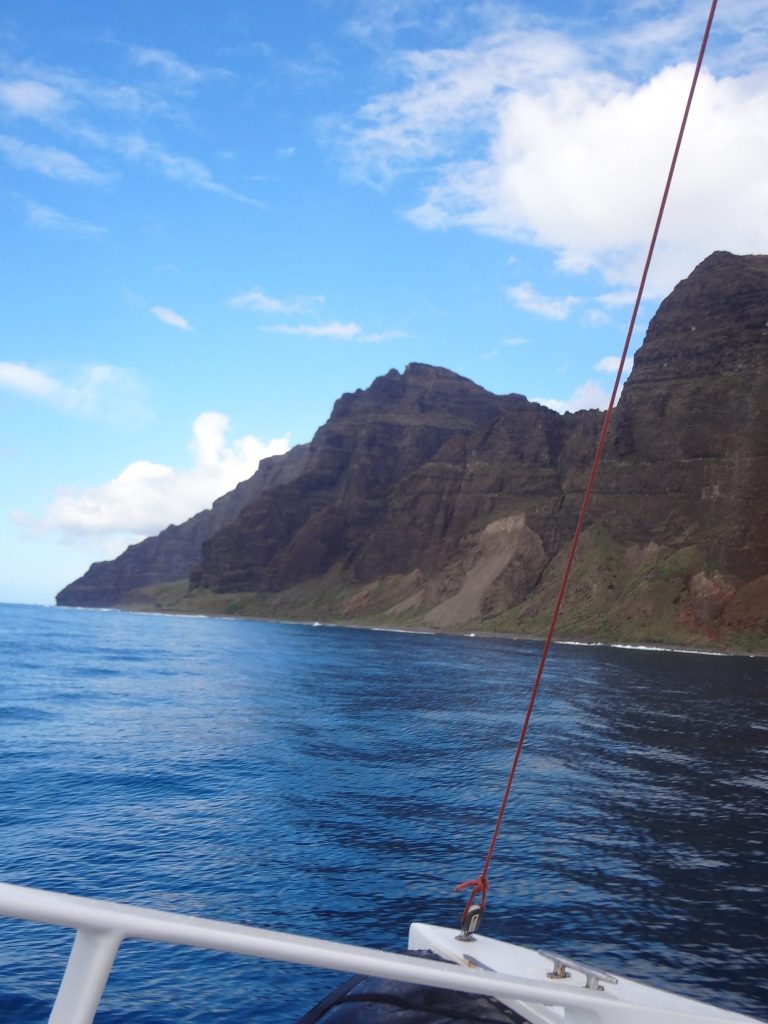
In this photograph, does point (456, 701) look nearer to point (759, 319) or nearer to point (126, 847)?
point (126, 847)

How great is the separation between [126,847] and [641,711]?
1627 inches

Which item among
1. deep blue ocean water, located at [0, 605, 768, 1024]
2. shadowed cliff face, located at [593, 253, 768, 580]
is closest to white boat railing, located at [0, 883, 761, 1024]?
deep blue ocean water, located at [0, 605, 768, 1024]

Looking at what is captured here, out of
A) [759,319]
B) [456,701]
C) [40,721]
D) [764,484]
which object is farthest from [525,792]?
[759,319]

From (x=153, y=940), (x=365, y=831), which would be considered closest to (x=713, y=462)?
(x=365, y=831)

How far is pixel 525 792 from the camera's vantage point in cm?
3128

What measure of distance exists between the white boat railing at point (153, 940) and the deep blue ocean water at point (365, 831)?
9514 millimetres

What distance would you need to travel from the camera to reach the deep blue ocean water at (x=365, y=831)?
49.8 ft

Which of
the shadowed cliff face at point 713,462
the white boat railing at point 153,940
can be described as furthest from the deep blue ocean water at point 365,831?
the shadowed cliff face at point 713,462

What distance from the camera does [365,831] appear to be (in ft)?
79.5

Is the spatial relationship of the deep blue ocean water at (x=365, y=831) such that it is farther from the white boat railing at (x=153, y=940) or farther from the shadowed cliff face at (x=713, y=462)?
the shadowed cliff face at (x=713, y=462)

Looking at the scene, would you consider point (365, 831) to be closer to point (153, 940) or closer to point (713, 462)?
point (153, 940)

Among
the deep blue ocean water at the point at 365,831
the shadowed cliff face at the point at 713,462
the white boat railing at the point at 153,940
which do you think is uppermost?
the shadowed cliff face at the point at 713,462

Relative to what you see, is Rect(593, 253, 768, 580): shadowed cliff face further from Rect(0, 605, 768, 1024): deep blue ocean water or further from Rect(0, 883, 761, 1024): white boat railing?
Rect(0, 883, 761, 1024): white boat railing

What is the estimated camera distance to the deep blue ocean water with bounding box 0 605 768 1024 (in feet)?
49.8
